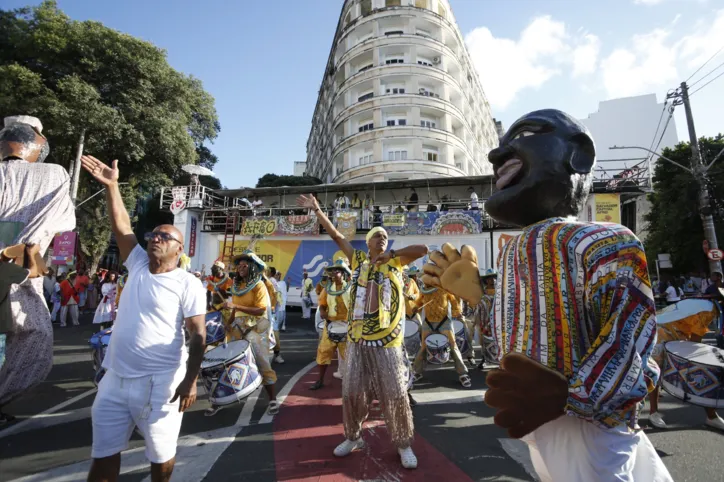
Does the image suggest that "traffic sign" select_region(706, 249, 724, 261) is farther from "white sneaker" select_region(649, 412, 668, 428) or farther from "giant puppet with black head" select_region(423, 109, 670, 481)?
"giant puppet with black head" select_region(423, 109, 670, 481)

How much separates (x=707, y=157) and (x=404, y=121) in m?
17.0

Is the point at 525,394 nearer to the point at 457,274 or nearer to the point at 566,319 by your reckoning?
the point at 566,319

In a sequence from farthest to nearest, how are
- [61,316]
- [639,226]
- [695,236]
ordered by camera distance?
[639,226] < [695,236] < [61,316]

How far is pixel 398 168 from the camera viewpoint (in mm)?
23812

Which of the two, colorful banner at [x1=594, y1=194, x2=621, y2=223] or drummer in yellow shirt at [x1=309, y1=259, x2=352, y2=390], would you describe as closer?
drummer in yellow shirt at [x1=309, y1=259, x2=352, y2=390]

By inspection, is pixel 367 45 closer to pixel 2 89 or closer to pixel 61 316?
pixel 2 89

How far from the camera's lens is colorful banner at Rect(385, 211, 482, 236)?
1639 centimetres

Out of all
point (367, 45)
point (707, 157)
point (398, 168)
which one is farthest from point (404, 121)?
point (707, 157)

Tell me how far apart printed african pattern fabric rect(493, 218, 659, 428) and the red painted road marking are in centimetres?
214

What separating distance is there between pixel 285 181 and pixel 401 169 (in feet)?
27.6

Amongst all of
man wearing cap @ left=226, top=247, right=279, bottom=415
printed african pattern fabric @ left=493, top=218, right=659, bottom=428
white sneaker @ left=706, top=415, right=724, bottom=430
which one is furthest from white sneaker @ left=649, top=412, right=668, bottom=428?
man wearing cap @ left=226, top=247, right=279, bottom=415

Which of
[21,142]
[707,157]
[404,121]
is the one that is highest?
[404,121]

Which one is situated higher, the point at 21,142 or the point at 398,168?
the point at 398,168

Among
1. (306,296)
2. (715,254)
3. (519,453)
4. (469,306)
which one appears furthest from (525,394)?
(715,254)
